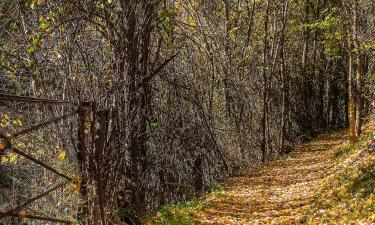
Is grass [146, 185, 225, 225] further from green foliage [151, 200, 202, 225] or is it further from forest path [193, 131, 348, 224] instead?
forest path [193, 131, 348, 224]

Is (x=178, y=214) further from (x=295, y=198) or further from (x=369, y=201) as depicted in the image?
(x=369, y=201)

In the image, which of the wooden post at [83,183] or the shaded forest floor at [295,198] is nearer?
the wooden post at [83,183]

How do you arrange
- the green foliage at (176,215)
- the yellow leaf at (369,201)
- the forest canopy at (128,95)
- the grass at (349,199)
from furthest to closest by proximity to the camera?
the green foliage at (176,215)
the yellow leaf at (369,201)
the grass at (349,199)
the forest canopy at (128,95)

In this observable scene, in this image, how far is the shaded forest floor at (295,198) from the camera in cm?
823

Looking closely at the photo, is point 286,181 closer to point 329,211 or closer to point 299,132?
point 329,211

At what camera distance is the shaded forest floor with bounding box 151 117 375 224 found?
8227 millimetres

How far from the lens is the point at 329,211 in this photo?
8.24 m

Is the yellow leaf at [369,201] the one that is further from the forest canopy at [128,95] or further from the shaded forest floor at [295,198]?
the forest canopy at [128,95]

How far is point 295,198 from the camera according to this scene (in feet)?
34.7

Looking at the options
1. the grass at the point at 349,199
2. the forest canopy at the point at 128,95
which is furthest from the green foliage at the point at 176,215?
the grass at the point at 349,199

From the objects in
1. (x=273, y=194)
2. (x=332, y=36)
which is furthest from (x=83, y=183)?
(x=332, y=36)

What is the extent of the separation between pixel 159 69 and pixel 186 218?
2848mm

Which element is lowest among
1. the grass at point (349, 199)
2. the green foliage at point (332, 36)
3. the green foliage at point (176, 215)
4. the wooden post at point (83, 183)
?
the green foliage at point (176, 215)

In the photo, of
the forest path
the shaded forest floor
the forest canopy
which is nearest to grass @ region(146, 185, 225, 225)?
the shaded forest floor
